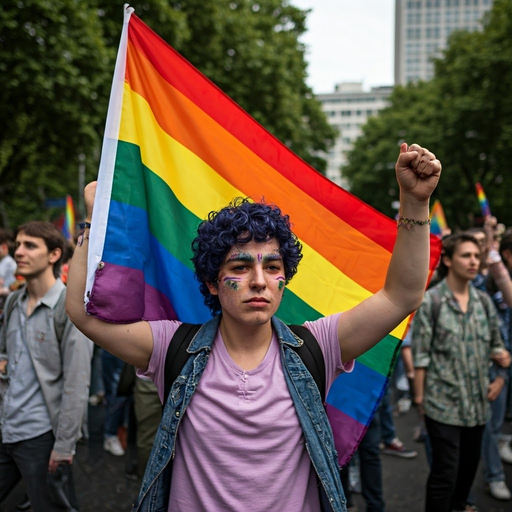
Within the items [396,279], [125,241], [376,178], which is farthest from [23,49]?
[376,178]

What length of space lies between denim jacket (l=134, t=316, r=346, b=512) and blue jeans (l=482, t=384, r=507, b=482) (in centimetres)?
317

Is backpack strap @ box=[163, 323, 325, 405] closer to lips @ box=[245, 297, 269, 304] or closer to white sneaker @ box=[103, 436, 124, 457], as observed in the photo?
lips @ box=[245, 297, 269, 304]

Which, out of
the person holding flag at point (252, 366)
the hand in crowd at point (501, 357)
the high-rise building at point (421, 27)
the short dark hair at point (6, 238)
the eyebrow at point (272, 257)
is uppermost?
the high-rise building at point (421, 27)

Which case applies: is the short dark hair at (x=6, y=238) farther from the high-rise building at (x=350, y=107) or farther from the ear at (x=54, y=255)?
the high-rise building at (x=350, y=107)

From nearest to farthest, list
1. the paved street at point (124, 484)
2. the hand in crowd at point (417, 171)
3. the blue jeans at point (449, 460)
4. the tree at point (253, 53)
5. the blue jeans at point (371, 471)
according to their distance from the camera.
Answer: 1. the hand in crowd at point (417, 171)
2. the blue jeans at point (449, 460)
3. the blue jeans at point (371, 471)
4. the paved street at point (124, 484)
5. the tree at point (253, 53)

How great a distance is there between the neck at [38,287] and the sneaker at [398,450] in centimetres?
389

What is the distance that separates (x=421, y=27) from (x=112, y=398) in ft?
498

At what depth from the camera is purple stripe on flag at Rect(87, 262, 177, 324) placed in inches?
77.7

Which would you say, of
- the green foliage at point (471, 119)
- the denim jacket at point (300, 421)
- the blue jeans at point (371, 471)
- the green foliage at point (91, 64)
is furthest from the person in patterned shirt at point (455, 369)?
the green foliage at point (471, 119)

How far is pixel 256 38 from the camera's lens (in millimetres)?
16938

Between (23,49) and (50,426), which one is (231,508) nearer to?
(50,426)

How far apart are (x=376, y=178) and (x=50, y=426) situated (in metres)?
32.2

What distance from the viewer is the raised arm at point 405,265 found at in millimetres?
1877

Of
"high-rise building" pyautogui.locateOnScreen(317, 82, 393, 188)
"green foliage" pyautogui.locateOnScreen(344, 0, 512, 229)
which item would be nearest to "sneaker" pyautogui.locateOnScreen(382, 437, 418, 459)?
"green foliage" pyautogui.locateOnScreen(344, 0, 512, 229)
